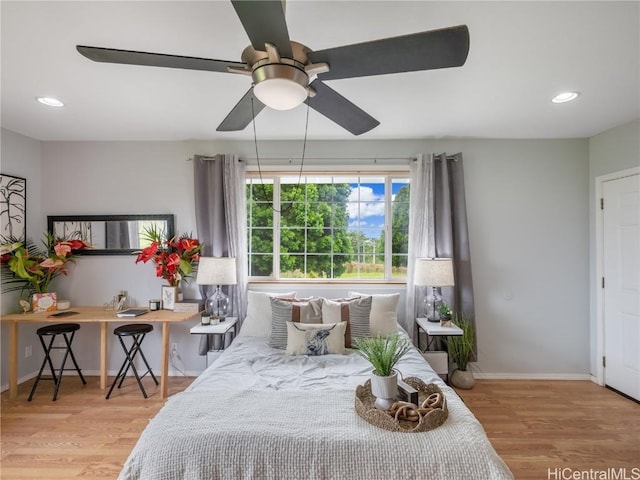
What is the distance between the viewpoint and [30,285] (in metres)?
3.29

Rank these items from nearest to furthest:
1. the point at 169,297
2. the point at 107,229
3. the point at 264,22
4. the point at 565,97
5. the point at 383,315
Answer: the point at 264,22
the point at 565,97
the point at 383,315
the point at 169,297
the point at 107,229

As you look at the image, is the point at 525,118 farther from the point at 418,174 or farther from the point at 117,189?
the point at 117,189

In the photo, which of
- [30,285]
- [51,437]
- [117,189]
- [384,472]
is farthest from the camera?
[117,189]

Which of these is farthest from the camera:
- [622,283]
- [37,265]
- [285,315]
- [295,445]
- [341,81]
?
[37,265]

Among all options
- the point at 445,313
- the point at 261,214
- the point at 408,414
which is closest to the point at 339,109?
the point at 408,414

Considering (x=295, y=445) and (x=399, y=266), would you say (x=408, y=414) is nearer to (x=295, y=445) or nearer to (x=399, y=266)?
(x=295, y=445)

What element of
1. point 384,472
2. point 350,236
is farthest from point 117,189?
point 384,472

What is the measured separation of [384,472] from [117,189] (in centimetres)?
359

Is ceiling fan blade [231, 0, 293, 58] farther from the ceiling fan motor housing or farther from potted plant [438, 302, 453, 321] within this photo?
potted plant [438, 302, 453, 321]

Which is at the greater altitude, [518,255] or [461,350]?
[518,255]

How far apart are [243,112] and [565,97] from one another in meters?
2.36

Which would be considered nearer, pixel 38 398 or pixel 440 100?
pixel 440 100

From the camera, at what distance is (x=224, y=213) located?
11.1 ft

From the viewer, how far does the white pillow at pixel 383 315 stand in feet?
9.42
